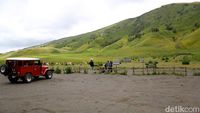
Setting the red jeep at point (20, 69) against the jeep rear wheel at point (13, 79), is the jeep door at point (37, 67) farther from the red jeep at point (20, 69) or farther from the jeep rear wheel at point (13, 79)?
the jeep rear wheel at point (13, 79)

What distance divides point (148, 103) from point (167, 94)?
3449mm

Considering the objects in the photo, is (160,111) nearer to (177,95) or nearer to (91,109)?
(91,109)

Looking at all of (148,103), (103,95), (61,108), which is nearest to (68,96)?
(103,95)

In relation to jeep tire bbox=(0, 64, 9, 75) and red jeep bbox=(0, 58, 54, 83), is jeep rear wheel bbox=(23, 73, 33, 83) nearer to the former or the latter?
red jeep bbox=(0, 58, 54, 83)

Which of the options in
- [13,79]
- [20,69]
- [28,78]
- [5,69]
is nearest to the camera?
[5,69]

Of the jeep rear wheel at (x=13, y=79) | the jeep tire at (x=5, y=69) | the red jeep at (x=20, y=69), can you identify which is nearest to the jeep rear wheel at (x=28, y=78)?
the red jeep at (x=20, y=69)

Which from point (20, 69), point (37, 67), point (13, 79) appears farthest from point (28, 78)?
point (37, 67)

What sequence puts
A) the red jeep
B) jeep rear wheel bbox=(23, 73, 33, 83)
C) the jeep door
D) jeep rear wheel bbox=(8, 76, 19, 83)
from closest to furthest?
the red jeep
jeep rear wheel bbox=(8, 76, 19, 83)
jeep rear wheel bbox=(23, 73, 33, 83)
the jeep door

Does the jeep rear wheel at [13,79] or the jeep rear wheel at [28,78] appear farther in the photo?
the jeep rear wheel at [28,78]

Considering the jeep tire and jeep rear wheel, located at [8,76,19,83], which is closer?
the jeep tire

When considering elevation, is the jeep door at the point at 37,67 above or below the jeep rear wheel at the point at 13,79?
above

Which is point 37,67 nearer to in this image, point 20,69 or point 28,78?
point 28,78

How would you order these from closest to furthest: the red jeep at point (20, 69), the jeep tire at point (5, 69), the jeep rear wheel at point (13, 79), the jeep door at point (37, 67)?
the jeep tire at point (5, 69)
the red jeep at point (20, 69)
the jeep rear wheel at point (13, 79)
the jeep door at point (37, 67)

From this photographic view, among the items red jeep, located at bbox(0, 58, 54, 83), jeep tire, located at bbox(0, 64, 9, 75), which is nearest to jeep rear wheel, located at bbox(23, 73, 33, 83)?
red jeep, located at bbox(0, 58, 54, 83)
